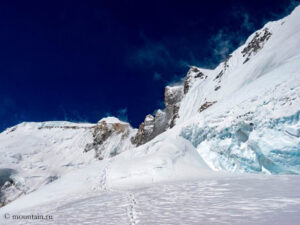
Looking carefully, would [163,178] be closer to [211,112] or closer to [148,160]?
[148,160]

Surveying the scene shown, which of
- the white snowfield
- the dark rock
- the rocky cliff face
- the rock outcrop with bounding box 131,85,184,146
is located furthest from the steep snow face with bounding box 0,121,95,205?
the white snowfield

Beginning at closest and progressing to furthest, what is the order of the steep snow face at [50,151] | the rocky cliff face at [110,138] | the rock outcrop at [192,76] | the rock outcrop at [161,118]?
1. the rock outcrop at [192,76]
2. the rock outcrop at [161,118]
3. the steep snow face at [50,151]
4. the rocky cliff face at [110,138]

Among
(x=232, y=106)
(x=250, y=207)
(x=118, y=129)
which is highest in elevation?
(x=118, y=129)

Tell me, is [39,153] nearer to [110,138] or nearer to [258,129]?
[110,138]

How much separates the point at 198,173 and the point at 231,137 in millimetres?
3357

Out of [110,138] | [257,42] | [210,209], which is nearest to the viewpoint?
[210,209]

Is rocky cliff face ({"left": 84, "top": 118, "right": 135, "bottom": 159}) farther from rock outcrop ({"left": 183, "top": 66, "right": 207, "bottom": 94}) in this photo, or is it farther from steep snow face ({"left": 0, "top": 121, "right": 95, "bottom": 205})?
rock outcrop ({"left": 183, "top": 66, "right": 207, "bottom": 94})

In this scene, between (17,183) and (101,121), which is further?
(101,121)

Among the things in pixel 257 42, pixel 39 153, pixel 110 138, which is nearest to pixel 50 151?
pixel 39 153

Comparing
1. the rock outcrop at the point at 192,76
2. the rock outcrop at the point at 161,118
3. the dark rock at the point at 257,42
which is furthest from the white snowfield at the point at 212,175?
the rock outcrop at the point at 161,118

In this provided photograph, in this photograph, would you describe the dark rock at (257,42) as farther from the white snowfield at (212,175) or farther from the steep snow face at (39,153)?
the steep snow face at (39,153)

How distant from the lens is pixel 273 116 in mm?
12844

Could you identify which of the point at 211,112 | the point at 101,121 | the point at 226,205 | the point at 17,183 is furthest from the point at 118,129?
the point at 226,205

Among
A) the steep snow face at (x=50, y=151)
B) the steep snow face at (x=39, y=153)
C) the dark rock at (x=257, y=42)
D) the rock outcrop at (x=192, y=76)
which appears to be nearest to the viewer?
the dark rock at (x=257, y=42)
